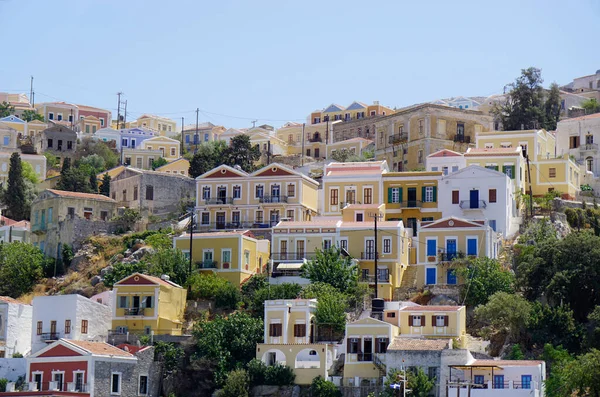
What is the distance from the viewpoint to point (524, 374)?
6144cm

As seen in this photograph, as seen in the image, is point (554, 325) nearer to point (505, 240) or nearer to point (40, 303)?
point (505, 240)

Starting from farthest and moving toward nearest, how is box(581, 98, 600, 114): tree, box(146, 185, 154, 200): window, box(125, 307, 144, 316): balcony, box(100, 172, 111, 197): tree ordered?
box(581, 98, 600, 114): tree < box(100, 172, 111, 197): tree < box(146, 185, 154, 200): window < box(125, 307, 144, 316): balcony

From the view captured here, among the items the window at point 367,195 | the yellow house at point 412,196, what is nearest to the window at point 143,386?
the yellow house at point 412,196

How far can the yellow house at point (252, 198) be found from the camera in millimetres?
89812

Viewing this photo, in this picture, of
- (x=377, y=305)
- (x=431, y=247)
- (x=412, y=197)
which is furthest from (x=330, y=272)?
(x=412, y=197)

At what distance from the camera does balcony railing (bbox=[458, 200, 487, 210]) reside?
274ft

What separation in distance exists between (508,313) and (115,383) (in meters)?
20.7

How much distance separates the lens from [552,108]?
114 m

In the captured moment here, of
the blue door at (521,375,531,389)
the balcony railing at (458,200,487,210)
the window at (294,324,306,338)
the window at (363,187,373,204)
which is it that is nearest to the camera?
the blue door at (521,375,531,389)

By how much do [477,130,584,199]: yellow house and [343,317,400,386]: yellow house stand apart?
2870 centimetres

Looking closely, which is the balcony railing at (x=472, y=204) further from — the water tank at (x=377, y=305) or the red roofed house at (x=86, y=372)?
the red roofed house at (x=86, y=372)

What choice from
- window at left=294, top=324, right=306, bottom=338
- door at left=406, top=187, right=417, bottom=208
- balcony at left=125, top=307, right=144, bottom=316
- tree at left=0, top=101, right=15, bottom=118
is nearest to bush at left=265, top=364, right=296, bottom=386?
window at left=294, top=324, right=306, bottom=338

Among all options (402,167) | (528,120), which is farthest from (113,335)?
(528,120)

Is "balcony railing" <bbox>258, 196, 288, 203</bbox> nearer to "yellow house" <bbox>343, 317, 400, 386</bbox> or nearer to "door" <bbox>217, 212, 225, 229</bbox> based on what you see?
"door" <bbox>217, 212, 225, 229</bbox>
